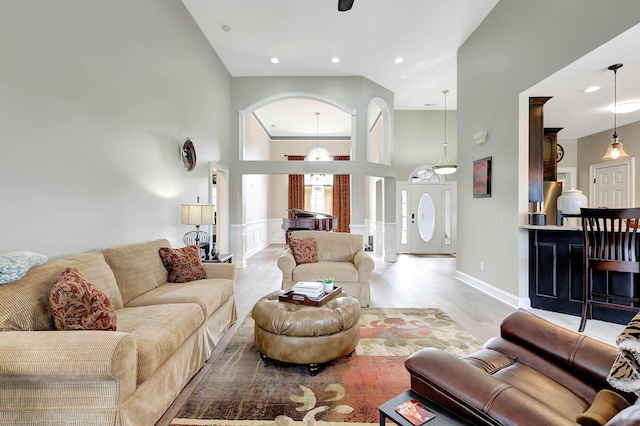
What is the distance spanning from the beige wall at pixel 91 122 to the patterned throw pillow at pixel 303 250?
1.61 m

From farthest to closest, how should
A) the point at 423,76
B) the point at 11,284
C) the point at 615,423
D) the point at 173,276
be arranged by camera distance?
the point at 423,76
the point at 173,276
the point at 11,284
the point at 615,423

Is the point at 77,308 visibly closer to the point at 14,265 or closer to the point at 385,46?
the point at 14,265

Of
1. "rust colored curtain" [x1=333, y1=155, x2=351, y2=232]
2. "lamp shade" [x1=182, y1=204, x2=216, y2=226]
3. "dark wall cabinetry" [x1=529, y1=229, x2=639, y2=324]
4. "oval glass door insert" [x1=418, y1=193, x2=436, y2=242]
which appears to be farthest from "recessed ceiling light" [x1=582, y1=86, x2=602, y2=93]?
"rust colored curtain" [x1=333, y1=155, x2=351, y2=232]

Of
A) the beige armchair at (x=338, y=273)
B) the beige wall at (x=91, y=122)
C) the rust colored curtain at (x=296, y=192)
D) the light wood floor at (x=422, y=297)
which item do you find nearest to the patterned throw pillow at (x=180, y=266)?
the beige wall at (x=91, y=122)

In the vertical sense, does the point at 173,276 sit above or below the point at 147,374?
above

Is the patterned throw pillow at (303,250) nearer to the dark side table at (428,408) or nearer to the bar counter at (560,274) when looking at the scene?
the bar counter at (560,274)

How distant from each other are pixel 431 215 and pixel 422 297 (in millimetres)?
4711

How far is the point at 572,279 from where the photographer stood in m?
3.39

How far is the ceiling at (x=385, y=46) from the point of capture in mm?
3676

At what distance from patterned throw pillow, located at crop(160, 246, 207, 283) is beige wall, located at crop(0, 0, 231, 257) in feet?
1.41

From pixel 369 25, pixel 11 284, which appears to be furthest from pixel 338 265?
pixel 369 25

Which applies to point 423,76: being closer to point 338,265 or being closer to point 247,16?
point 247,16

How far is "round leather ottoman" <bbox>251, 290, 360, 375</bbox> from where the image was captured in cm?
212

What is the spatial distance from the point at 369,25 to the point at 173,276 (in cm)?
445
